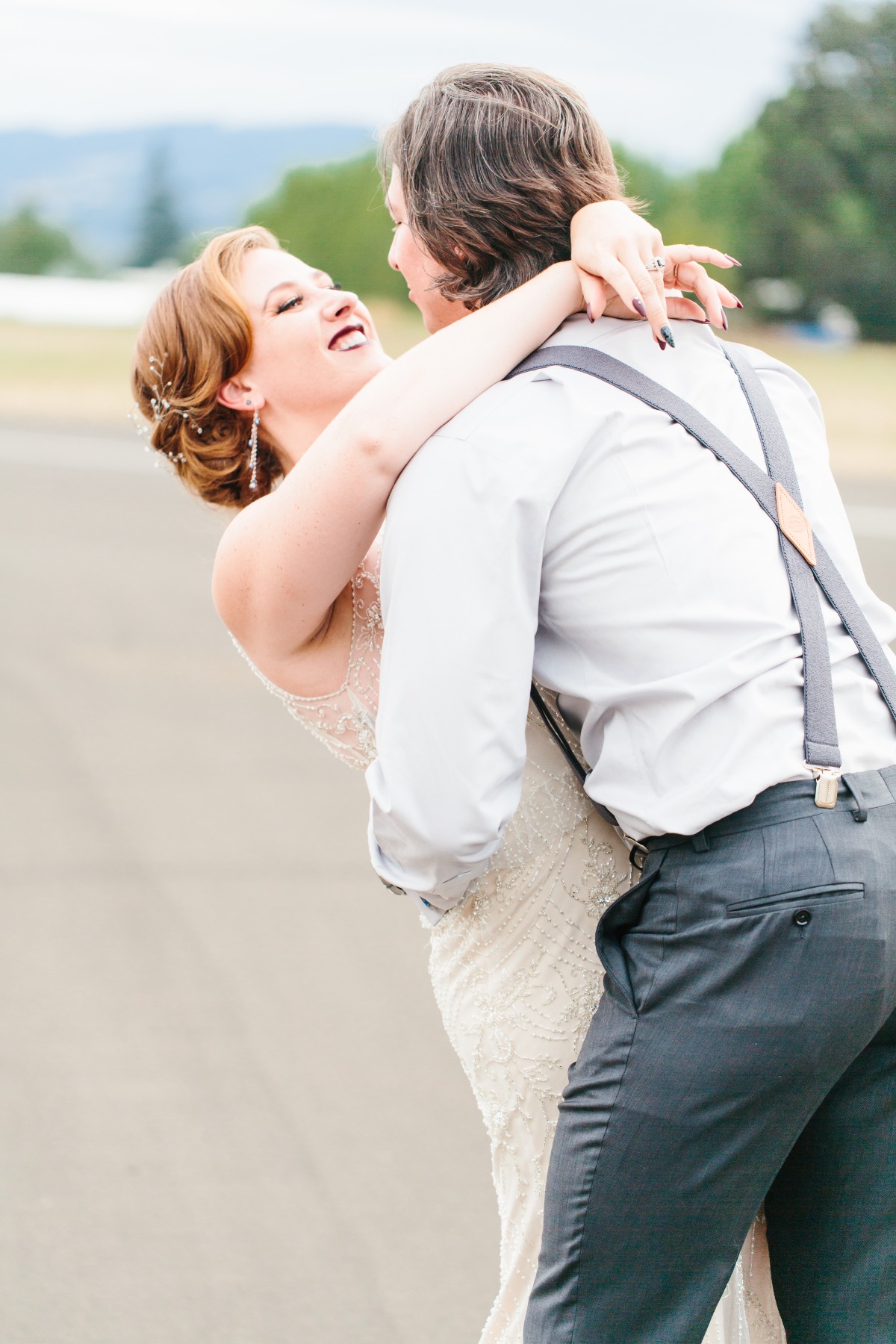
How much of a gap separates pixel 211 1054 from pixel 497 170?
2.68 meters

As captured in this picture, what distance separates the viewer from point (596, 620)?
5.29 ft

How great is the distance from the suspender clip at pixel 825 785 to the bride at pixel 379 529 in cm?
47

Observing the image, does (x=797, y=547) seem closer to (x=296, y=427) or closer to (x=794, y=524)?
(x=794, y=524)

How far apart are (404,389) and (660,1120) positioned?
0.91 meters

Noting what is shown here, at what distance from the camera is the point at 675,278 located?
1860 millimetres

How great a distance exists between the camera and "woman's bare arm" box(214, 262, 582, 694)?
1664mm

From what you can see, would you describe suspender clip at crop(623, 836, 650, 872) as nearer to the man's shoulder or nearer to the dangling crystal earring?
the man's shoulder

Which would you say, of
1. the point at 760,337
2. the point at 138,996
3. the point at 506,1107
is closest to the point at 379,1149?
the point at 138,996

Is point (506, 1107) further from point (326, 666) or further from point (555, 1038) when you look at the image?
point (326, 666)

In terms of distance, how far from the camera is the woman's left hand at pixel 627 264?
5.43ft

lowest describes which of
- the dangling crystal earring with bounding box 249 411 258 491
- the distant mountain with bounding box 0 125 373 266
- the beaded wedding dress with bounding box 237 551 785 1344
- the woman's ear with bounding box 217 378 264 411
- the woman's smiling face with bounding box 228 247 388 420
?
the distant mountain with bounding box 0 125 373 266

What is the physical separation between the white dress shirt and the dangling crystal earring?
2.78 feet

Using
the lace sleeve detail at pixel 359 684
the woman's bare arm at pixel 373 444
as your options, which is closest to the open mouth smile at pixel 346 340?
the lace sleeve detail at pixel 359 684

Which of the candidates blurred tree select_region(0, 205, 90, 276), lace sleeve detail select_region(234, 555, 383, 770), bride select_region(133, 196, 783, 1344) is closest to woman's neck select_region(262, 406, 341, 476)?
bride select_region(133, 196, 783, 1344)
